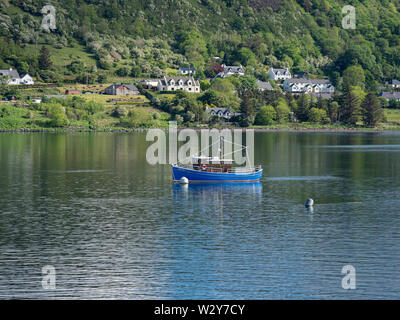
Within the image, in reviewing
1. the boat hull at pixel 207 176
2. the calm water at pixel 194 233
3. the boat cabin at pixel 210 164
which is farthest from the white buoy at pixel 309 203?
the boat cabin at pixel 210 164

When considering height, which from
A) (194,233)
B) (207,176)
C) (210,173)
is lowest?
(194,233)

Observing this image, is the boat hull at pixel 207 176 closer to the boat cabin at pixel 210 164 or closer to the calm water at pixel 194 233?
the boat cabin at pixel 210 164

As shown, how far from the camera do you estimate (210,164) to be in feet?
324

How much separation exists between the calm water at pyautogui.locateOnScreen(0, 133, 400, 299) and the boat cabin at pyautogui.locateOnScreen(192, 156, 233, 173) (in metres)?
3.62

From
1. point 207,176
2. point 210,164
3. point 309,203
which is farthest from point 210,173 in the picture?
point 309,203

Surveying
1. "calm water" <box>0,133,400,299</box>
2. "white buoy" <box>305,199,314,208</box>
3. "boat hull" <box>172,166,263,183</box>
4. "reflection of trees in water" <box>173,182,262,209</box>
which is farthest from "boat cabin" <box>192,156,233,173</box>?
"white buoy" <box>305,199,314,208</box>

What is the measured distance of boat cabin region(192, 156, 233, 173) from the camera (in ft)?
323

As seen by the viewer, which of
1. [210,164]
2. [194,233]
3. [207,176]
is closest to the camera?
[194,233]

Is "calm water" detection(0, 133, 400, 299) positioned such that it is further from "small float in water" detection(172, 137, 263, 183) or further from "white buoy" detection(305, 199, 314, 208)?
"small float in water" detection(172, 137, 263, 183)

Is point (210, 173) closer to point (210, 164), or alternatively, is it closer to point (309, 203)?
point (210, 164)

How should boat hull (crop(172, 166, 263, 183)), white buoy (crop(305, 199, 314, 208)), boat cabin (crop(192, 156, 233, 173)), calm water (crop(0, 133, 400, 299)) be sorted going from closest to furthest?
1. calm water (crop(0, 133, 400, 299))
2. white buoy (crop(305, 199, 314, 208))
3. boat hull (crop(172, 166, 263, 183))
4. boat cabin (crop(192, 156, 233, 173))

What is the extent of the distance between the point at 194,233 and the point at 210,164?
118 ft

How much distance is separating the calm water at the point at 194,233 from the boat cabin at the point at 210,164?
362 centimetres

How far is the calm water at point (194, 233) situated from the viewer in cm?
4731
